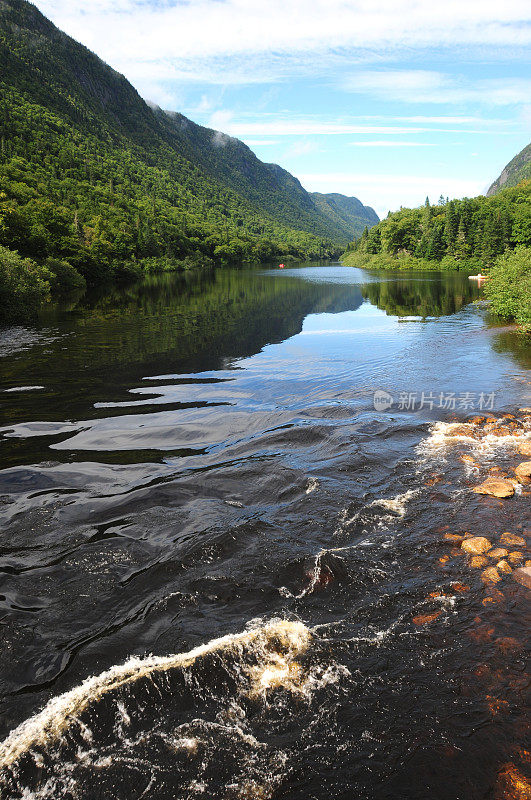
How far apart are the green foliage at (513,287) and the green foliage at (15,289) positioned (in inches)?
1450

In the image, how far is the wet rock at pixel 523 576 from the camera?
7191mm

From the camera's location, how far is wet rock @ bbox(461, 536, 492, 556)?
8.03 m

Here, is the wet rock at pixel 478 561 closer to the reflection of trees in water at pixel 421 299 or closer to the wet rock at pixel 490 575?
the wet rock at pixel 490 575

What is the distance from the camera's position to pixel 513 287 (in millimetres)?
34594

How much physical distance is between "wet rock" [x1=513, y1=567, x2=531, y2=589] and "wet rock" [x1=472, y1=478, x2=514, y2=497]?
2.57 m

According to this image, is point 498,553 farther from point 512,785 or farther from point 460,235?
point 460,235

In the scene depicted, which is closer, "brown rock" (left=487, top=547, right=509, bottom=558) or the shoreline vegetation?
"brown rock" (left=487, top=547, right=509, bottom=558)

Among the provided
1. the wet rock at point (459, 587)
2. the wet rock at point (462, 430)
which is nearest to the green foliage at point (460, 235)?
the wet rock at point (462, 430)

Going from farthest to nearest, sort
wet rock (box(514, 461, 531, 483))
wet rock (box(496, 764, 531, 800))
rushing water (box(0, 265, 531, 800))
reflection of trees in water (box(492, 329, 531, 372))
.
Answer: reflection of trees in water (box(492, 329, 531, 372))
wet rock (box(514, 461, 531, 483))
rushing water (box(0, 265, 531, 800))
wet rock (box(496, 764, 531, 800))

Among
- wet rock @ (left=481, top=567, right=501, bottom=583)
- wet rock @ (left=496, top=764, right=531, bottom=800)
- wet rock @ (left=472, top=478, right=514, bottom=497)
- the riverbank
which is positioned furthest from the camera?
the riverbank

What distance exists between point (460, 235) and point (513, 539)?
144m

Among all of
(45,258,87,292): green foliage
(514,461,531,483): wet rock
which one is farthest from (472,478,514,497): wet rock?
(45,258,87,292): green foliage

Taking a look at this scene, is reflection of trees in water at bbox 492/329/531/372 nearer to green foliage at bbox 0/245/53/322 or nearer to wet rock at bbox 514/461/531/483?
wet rock at bbox 514/461/531/483

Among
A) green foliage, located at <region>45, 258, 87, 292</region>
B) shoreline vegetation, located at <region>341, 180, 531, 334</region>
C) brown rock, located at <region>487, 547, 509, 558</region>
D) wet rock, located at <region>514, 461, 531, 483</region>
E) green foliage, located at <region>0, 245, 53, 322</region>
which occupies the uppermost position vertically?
shoreline vegetation, located at <region>341, 180, 531, 334</region>
